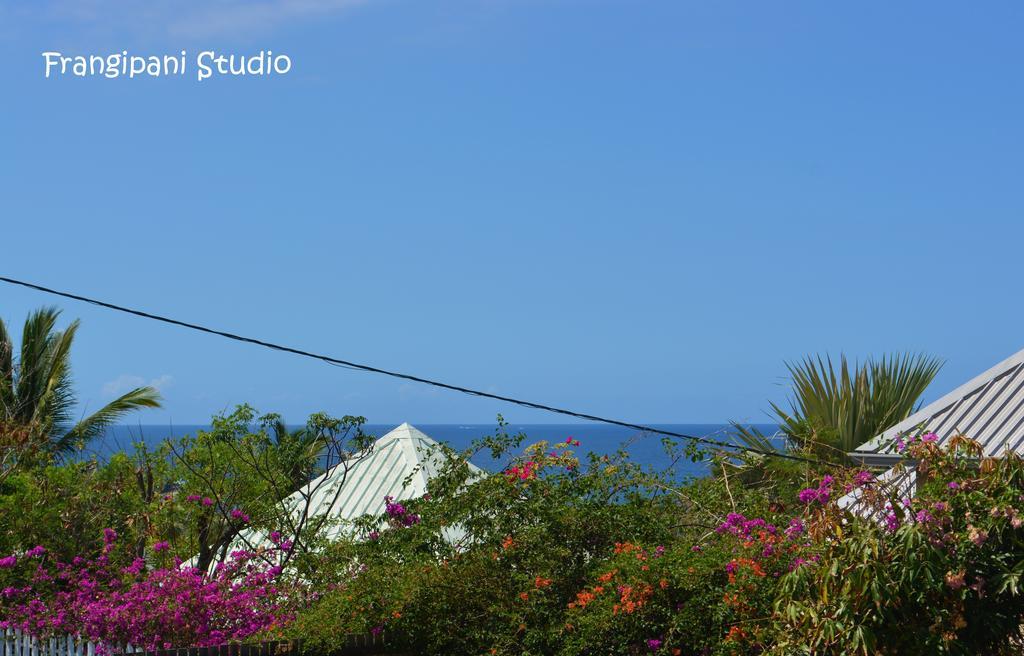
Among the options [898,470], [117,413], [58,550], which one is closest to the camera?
[898,470]

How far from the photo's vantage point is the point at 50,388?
23453 millimetres

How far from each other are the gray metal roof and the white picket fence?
717 centimetres

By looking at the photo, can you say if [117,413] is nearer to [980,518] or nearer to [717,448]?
[717,448]

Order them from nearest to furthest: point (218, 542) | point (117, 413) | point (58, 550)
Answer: point (58, 550), point (218, 542), point (117, 413)

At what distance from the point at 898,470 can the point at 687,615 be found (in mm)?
1913

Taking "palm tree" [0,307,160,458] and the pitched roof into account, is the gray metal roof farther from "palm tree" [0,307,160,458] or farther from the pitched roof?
"palm tree" [0,307,160,458]

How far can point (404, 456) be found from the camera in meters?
15.8

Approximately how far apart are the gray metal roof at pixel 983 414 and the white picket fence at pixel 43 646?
282 inches

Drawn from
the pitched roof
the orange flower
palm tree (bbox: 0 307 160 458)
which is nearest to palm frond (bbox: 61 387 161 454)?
palm tree (bbox: 0 307 160 458)

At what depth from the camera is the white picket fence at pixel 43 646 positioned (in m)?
10.5

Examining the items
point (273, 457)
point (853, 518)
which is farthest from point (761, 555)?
point (273, 457)

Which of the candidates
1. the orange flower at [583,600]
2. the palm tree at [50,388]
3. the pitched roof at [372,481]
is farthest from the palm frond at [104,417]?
the orange flower at [583,600]

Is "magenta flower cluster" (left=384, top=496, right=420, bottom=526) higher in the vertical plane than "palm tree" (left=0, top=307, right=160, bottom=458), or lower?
lower

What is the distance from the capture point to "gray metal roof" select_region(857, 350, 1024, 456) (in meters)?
9.12
